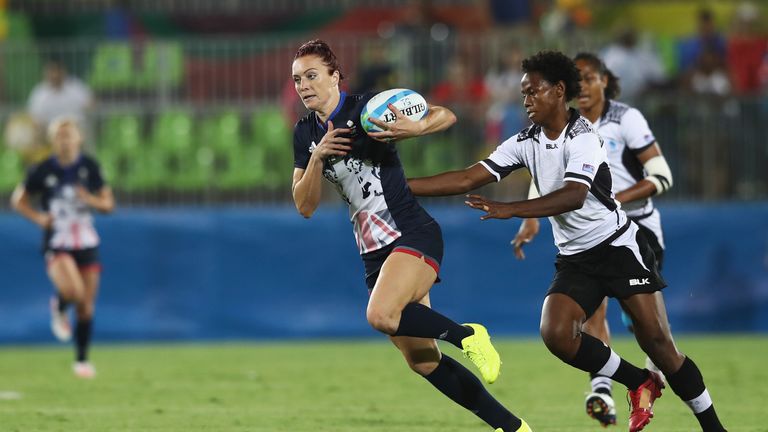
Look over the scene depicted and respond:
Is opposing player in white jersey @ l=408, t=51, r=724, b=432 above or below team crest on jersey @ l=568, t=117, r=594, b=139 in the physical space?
below

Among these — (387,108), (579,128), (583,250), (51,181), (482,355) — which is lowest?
(51,181)

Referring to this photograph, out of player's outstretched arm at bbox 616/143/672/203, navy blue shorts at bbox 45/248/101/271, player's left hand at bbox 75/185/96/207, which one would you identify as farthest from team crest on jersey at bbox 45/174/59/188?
player's outstretched arm at bbox 616/143/672/203

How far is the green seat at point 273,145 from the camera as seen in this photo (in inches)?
642

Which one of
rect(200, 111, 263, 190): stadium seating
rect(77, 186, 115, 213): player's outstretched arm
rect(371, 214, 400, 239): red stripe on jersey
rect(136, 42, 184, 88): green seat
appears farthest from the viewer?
rect(136, 42, 184, 88): green seat

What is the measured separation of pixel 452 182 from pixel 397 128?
588 mm

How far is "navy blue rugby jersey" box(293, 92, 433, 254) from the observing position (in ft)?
24.4

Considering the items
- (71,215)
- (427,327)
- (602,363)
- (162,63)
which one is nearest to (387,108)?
(427,327)

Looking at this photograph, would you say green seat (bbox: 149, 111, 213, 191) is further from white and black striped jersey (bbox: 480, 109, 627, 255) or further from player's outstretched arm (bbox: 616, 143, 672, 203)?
white and black striped jersey (bbox: 480, 109, 627, 255)

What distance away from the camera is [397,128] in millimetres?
7207

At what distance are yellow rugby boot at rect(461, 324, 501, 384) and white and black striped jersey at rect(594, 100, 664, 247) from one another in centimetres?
238

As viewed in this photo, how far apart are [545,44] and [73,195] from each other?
648 cm

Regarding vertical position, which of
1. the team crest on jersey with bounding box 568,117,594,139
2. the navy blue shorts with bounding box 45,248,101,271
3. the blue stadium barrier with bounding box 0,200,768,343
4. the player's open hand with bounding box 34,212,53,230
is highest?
the team crest on jersey with bounding box 568,117,594,139

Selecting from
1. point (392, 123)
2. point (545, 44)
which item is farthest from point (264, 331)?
point (392, 123)

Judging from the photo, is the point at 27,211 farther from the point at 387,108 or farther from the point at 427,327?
the point at 427,327
